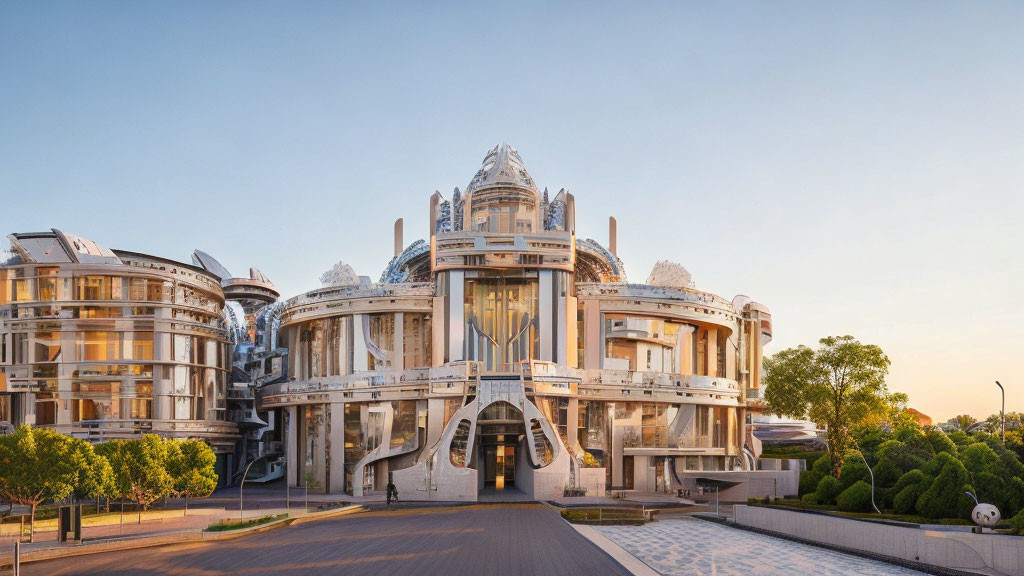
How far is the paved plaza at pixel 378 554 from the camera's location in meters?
30.3

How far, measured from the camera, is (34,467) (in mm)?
39281

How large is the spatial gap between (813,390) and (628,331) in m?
20.3

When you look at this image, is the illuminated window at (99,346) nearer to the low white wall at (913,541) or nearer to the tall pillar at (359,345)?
the tall pillar at (359,345)

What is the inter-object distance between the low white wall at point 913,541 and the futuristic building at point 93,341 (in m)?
52.4

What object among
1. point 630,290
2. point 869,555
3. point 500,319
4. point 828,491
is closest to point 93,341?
point 500,319

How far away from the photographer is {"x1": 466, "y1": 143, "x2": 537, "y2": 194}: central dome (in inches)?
3457

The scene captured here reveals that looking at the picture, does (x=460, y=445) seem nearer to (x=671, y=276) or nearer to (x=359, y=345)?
(x=359, y=345)

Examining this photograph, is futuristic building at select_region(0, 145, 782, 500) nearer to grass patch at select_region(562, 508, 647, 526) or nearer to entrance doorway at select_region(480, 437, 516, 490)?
entrance doorway at select_region(480, 437, 516, 490)

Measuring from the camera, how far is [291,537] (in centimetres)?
3916

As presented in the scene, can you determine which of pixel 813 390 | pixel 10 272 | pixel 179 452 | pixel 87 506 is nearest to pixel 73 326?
pixel 10 272

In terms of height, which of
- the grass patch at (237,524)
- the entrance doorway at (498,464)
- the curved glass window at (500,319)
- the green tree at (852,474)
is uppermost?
the curved glass window at (500,319)

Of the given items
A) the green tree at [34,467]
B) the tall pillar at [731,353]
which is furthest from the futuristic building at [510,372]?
the green tree at [34,467]

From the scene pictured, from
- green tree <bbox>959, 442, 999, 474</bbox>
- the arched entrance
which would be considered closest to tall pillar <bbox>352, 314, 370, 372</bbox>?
the arched entrance

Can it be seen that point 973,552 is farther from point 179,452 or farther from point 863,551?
point 179,452
